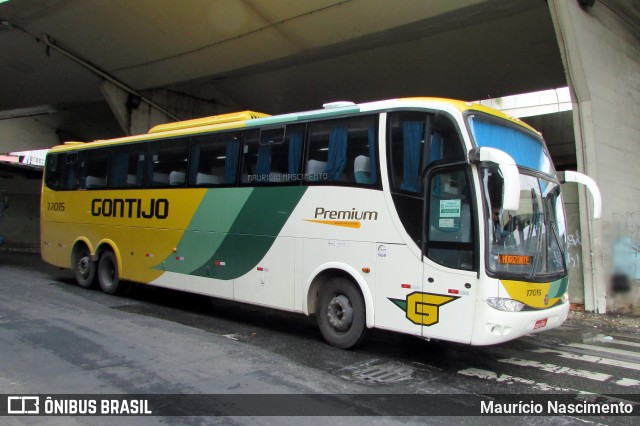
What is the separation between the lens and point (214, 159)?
8.56m

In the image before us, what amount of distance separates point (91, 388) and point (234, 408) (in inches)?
62.6

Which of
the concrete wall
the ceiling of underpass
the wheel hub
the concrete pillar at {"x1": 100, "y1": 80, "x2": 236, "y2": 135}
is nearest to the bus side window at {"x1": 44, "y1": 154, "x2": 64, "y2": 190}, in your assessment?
the ceiling of underpass

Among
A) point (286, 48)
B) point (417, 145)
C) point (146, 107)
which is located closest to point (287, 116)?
point (417, 145)

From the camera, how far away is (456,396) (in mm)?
5039

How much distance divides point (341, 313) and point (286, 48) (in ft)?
35.1

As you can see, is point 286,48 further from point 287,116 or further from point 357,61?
point 287,116

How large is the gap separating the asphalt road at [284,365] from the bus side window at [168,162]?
99.1 inches

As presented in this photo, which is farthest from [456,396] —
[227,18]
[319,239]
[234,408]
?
[227,18]

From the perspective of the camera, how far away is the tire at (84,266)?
11289 millimetres

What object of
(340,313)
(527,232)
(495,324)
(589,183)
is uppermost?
(589,183)

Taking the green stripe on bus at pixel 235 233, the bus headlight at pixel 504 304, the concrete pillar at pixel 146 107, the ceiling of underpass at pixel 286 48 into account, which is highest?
the ceiling of underpass at pixel 286 48

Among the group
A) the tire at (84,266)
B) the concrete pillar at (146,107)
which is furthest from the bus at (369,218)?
the concrete pillar at (146,107)

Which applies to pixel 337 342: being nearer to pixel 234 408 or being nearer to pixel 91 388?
pixel 234 408

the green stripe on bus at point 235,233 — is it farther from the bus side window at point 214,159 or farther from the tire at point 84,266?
the tire at point 84,266
